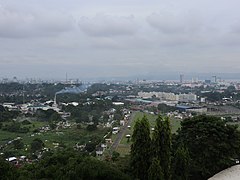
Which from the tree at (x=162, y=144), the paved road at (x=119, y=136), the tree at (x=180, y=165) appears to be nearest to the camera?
the tree at (x=162, y=144)

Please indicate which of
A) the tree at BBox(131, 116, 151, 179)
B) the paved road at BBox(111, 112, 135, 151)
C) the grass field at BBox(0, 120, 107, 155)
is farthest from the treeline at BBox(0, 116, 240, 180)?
the grass field at BBox(0, 120, 107, 155)

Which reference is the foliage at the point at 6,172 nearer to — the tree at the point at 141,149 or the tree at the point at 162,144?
the tree at the point at 141,149

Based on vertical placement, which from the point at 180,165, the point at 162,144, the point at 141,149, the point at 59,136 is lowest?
the point at 59,136

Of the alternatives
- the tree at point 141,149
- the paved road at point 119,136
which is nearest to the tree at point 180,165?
the tree at point 141,149

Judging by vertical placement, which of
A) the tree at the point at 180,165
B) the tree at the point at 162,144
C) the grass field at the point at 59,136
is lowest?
the grass field at the point at 59,136

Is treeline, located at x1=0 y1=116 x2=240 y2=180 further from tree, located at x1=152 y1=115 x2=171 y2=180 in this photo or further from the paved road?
the paved road

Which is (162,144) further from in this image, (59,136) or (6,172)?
(59,136)

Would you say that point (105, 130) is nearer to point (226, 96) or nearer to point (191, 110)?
point (191, 110)

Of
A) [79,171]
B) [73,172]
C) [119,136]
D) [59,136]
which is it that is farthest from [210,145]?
[59,136]
